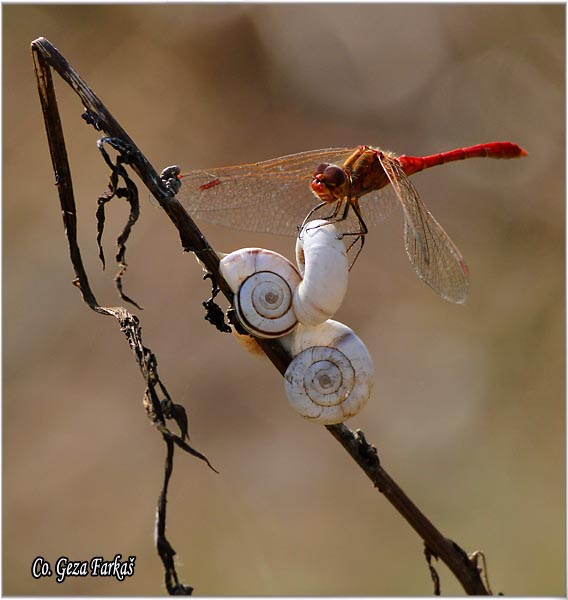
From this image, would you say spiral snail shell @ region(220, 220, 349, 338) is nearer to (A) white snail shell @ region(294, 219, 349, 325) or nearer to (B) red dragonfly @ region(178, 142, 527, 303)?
(A) white snail shell @ region(294, 219, 349, 325)

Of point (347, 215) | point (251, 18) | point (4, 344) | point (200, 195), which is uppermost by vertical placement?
point (251, 18)

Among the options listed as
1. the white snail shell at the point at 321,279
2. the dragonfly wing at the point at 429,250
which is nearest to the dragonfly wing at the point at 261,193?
the dragonfly wing at the point at 429,250

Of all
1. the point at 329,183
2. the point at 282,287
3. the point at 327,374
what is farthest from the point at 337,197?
the point at 327,374

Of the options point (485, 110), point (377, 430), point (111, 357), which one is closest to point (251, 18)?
point (485, 110)

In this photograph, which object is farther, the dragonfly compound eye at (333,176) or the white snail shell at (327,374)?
the dragonfly compound eye at (333,176)

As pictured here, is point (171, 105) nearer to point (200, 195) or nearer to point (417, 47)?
point (417, 47)

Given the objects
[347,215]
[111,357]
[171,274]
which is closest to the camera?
[347,215]

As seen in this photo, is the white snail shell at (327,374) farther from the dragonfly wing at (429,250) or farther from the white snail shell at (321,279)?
the dragonfly wing at (429,250)
